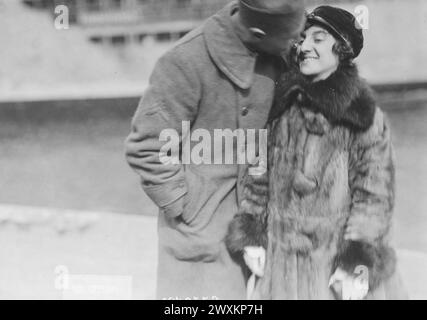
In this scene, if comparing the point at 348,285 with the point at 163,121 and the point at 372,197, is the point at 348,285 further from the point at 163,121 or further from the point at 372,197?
the point at 163,121

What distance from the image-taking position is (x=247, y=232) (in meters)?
2.14

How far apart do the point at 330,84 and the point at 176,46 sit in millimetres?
520

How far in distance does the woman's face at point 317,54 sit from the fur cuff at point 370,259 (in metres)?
0.57

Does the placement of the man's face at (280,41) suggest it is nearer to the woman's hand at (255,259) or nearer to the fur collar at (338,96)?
the fur collar at (338,96)

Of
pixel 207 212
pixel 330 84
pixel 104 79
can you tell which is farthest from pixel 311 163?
pixel 104 79

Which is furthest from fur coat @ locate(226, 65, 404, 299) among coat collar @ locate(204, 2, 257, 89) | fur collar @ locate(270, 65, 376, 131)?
coat collar @ locate(204, 2, 257, 89)

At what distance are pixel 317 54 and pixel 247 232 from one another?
0.64m

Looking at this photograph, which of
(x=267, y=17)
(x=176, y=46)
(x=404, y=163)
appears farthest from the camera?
(x=404, y=163)

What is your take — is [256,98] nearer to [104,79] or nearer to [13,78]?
[104,79]

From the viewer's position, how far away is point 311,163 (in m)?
2.04

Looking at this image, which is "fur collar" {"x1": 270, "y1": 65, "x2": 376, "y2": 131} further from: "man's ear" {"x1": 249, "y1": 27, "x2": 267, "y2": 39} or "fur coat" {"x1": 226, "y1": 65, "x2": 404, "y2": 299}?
"man's ear" {"x1": 249, "y1": 27, "x2": 267, "y2": 39}

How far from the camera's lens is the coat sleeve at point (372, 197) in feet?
6.56

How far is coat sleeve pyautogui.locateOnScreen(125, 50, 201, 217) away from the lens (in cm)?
204

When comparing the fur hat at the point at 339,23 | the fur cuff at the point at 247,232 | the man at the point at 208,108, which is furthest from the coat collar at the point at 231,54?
the fur cuff at the point at 247,232
